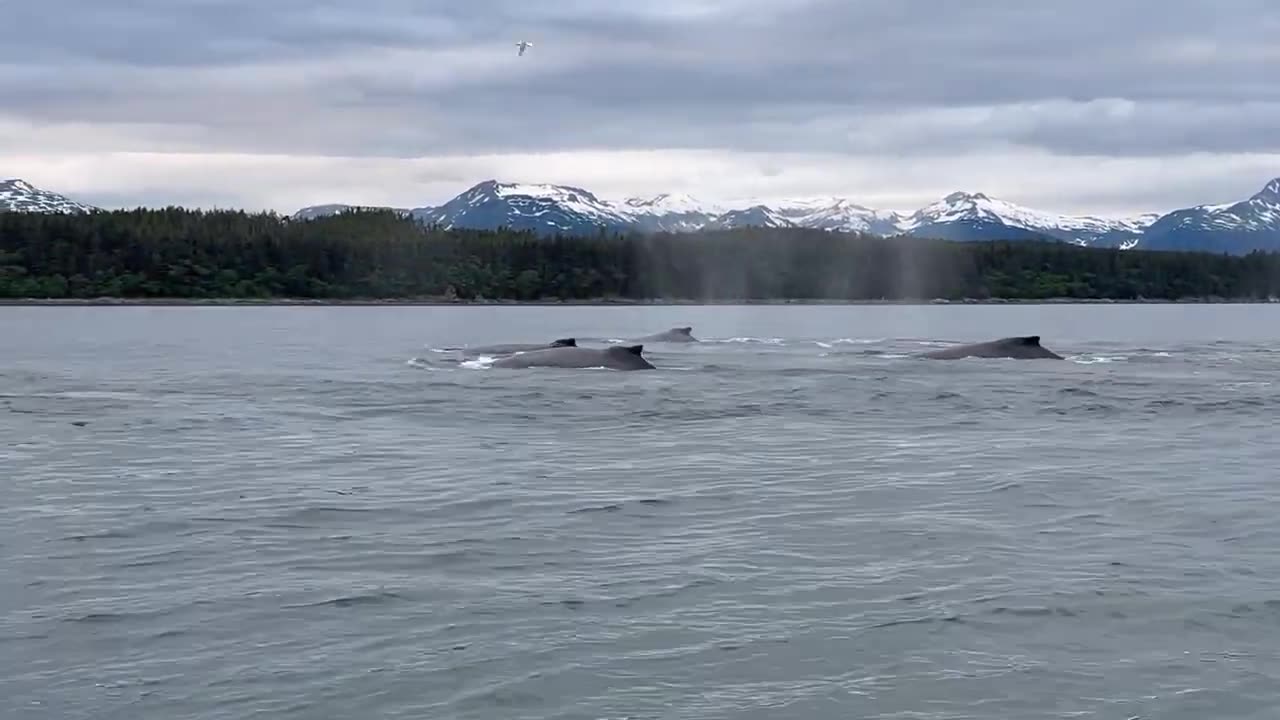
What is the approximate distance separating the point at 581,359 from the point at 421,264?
127 m

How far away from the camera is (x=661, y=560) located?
14.9m

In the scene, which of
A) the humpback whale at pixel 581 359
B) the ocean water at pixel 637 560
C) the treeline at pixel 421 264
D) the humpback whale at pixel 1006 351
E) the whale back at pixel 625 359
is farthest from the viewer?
the treeline at pixel 421 264

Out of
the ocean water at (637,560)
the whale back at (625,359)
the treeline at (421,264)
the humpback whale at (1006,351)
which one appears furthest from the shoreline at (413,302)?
the ocean water at (637,560)

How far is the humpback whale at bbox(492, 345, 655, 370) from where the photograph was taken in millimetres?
41031

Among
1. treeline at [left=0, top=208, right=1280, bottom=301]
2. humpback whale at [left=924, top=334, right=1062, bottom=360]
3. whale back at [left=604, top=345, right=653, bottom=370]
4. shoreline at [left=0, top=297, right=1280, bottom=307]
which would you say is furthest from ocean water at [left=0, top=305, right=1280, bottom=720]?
treeline at [left=0, top=208, right=1280, bottom=301]

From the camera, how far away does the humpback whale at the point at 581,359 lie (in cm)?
4103

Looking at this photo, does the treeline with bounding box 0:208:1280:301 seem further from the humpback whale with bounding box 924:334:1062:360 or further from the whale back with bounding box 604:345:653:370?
the whale back with bounding box 604:345:653:370

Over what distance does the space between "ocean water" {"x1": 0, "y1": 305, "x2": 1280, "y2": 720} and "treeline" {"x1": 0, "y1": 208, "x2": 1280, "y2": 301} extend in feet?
398

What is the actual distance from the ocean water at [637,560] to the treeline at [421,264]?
121 m

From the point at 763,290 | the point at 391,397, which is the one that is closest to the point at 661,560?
the point at 391,397

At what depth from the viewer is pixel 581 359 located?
4178 centimetres

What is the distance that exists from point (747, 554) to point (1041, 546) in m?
2.74

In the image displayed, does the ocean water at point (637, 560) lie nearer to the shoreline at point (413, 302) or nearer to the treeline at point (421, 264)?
the shoreline at point (413, 302)

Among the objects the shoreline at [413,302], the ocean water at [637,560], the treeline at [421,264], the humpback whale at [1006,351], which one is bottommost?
the shoreline at [413,302]
